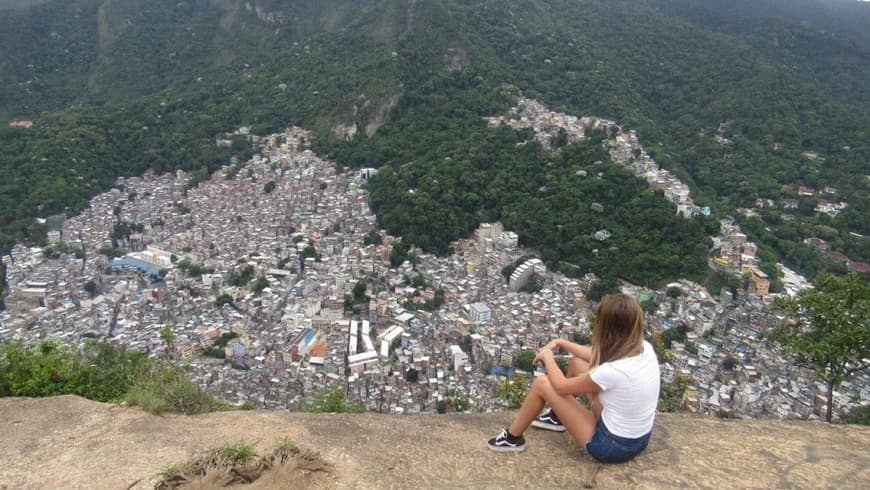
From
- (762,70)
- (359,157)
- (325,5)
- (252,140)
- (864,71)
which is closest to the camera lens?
(359,157)

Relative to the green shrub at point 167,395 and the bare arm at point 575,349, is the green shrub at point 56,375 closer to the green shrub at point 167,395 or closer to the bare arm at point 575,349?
the green shrub at point 167,395

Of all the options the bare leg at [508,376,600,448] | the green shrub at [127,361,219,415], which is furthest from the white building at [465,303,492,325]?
the bare leg at [508,376,600,448]

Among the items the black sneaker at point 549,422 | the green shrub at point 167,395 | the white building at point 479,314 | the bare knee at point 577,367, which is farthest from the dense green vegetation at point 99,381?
the white building at point 479,314

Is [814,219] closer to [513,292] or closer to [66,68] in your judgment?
[513,292]

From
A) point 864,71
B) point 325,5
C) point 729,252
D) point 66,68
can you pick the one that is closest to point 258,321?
point 729,252

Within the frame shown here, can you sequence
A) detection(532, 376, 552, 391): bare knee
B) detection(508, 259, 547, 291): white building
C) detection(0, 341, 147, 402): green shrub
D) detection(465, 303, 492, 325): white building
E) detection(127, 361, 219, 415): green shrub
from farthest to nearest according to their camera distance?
1. detection(508, 259, 547, 291): white building
2. detection(465, 303, 492, 325): white building
3. detection(0, 341, 147, 402): green shrub
4. detection(127, 361, 219, 415): green shrub
5. detection(532, 376, 552, 391): bare knee

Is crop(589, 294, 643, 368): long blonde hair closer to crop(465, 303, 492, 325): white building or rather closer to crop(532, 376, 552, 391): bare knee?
crop(532, 376, 552, 391): bare knee
